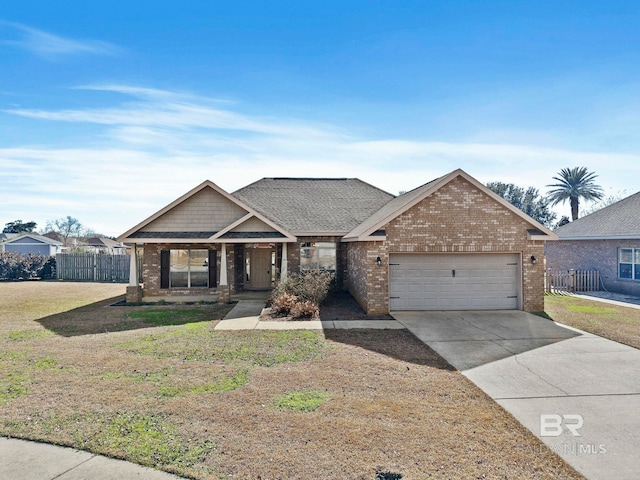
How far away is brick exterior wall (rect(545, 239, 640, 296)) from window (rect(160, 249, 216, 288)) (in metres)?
19.3

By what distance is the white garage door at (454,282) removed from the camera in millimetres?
12805

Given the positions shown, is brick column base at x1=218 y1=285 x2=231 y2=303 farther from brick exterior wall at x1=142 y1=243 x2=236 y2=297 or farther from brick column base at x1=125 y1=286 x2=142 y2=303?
brick column base at x1=125 y1=286 x2=142 y2=303

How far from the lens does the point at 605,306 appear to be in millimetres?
14156

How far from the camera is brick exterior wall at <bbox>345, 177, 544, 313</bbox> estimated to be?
12.3 m

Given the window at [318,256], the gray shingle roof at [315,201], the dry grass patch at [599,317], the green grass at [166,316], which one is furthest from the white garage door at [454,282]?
the green grass at [166,316]

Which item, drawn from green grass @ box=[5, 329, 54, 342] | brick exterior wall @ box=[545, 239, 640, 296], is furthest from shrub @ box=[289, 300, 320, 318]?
brick exterior wall @ box=[545, 239, 640, 296]

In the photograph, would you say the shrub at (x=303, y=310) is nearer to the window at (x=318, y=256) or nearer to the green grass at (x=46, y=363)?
the window at (x=318, y=256)

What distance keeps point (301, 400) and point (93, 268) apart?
24816 millimetres

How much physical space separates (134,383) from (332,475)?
419cm

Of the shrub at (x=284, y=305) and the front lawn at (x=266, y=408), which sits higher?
the shrub at (x=284, y=305)

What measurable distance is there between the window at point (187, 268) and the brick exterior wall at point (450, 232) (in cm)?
756

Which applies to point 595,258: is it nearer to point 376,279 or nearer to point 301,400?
point 376,279

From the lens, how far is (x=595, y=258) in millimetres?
19250

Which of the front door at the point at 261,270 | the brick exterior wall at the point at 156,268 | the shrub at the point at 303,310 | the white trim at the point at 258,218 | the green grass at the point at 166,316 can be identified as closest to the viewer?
the green grass at the point at 166,316
